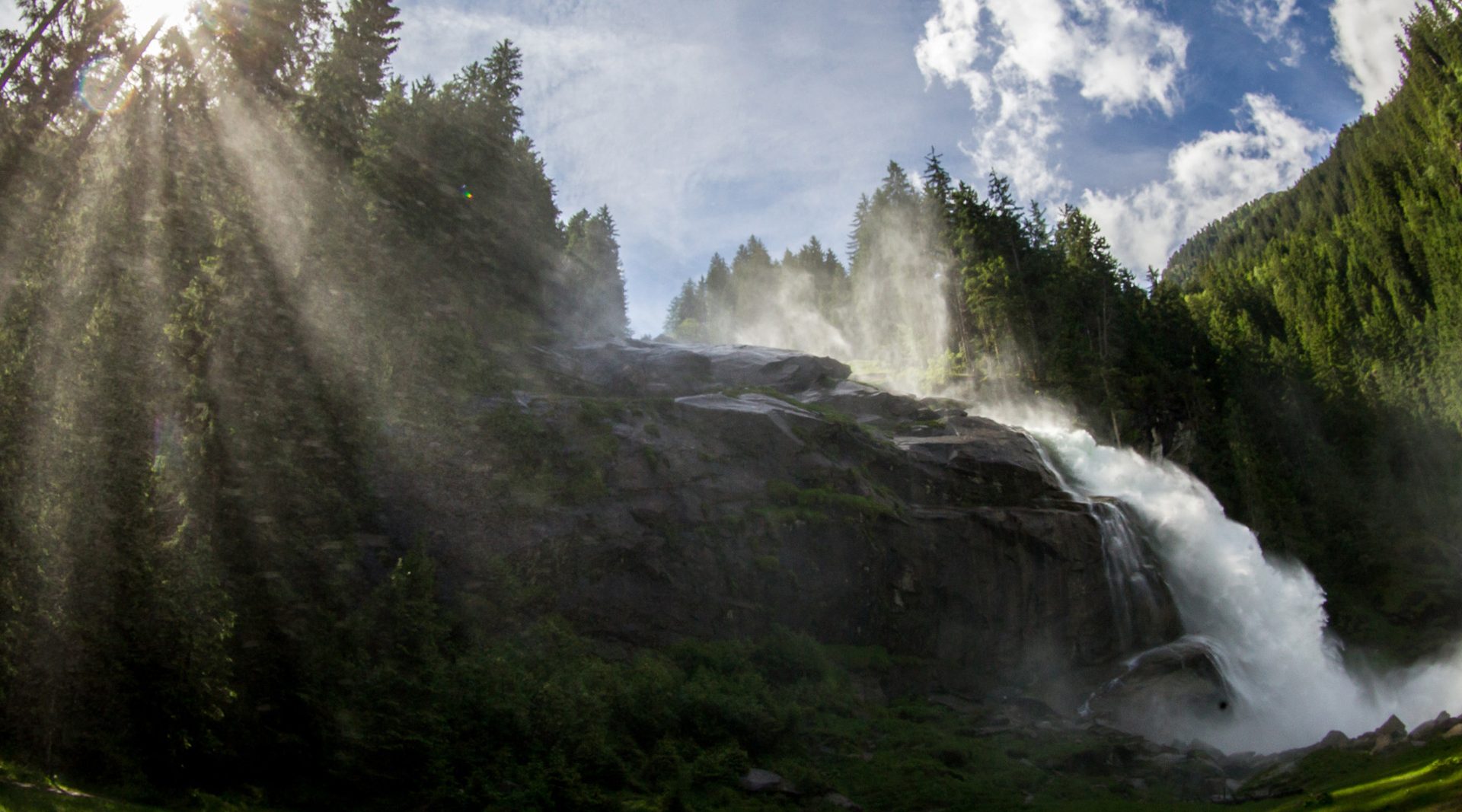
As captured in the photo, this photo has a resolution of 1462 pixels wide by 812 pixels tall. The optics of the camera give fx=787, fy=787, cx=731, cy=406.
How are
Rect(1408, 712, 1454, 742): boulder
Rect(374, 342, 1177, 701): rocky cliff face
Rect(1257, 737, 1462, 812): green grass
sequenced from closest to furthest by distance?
Rect(1257, 737, 1462, 812): green grass < Rect(1408, 712, 1454, 742): boulder < Rect(374, 342, 1177, 701): rocky cliff face

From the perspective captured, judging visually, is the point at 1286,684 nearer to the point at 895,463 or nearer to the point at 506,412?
the point at 895,463

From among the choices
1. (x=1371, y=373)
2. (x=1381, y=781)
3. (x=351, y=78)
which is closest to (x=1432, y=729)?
(x=1381, y=781)

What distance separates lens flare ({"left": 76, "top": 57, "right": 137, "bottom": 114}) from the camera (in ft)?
46.8

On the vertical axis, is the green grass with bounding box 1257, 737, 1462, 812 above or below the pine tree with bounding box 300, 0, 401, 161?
below

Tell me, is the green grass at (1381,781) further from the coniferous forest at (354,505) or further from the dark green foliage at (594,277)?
the dark green foliage at (594,277)

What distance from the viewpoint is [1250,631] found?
3384 centimetres

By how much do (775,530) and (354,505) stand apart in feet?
43.4

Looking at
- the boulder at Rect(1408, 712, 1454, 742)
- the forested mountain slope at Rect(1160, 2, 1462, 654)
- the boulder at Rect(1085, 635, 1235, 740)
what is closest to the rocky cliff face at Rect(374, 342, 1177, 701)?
the boulder at Rect(1085, 635, 1235, 740)

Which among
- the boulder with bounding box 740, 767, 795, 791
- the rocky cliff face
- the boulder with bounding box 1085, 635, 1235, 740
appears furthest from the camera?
the boulder with bounding box 1085, 635, 1235, 740

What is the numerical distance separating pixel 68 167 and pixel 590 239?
205 ft

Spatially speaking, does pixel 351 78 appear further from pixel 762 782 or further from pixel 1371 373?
pixel 1371 373

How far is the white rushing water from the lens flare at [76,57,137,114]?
3260cm

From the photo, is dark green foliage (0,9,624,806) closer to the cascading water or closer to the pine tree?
the pine tree

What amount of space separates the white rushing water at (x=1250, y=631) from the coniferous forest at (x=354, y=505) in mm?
5830
